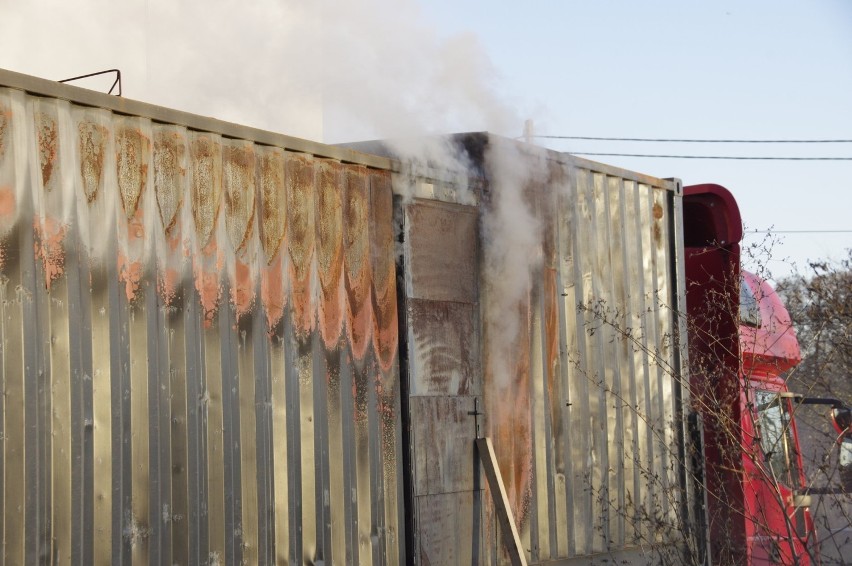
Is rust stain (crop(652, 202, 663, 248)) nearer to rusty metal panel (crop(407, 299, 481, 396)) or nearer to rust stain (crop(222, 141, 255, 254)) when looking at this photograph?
rusty metal panel (crop(407, 299, 481, 396))

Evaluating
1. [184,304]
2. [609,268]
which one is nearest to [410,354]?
[184,304]

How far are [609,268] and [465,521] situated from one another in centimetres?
225

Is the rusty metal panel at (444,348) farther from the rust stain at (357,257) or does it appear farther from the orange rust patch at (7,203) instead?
the orange rust patch at (7,203)

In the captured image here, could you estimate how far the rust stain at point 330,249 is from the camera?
5184mm

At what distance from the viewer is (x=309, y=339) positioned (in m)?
5.08

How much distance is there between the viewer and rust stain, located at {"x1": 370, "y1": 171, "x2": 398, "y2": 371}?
5.48 meters

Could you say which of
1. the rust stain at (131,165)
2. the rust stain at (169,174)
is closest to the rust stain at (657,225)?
the rust stain at (169,174)

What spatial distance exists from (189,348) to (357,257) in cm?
120

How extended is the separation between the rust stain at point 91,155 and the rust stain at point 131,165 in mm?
81

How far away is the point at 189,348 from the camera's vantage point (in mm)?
4473

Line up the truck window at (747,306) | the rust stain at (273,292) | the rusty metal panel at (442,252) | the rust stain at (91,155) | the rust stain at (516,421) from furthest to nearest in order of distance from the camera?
the truck window at (747,306) → the rust stain at (516,421) → the rusty metal panel at (442,252) → the rust stain at (273,292) → the rust stain at (91,155)

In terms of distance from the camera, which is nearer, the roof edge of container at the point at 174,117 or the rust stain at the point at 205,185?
the roof edge of container at the point at 174,117

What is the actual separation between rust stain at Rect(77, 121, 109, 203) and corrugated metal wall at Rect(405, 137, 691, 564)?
1.93 metres

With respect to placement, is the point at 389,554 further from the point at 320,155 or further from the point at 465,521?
the point at 320,155
